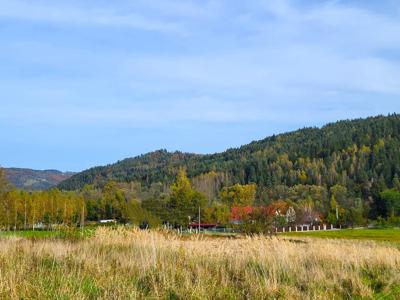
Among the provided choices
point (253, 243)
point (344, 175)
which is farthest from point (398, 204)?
point (253, 243)

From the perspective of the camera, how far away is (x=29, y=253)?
1194cm

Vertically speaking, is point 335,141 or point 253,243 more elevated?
point 335,141

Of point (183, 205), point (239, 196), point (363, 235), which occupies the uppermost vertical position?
point (239, 196)

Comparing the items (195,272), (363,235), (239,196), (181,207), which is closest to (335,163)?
(239,196)

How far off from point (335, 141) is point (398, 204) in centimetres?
8289

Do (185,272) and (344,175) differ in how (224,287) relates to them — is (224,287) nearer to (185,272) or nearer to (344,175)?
(185,272)

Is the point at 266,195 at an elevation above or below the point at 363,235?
above

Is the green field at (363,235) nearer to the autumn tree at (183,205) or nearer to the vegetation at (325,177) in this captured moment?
the autumn tree at (183,205)

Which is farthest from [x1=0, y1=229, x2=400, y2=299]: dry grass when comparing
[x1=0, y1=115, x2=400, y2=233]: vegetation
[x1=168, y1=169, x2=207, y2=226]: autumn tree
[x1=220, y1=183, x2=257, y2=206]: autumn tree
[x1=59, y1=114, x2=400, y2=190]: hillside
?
[x1=59, y1=114, x2=400, y2=190]: hillside

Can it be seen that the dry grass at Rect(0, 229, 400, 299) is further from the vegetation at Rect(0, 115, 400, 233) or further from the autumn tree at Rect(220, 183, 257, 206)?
the autumn tree at Rect(220, 183, 257, 206)

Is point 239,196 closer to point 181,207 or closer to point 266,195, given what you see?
point 266,195

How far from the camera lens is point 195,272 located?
9.53m

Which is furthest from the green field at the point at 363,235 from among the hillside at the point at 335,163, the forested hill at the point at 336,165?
the hillside at the point at 335,163

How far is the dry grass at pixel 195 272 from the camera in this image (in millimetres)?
7828
